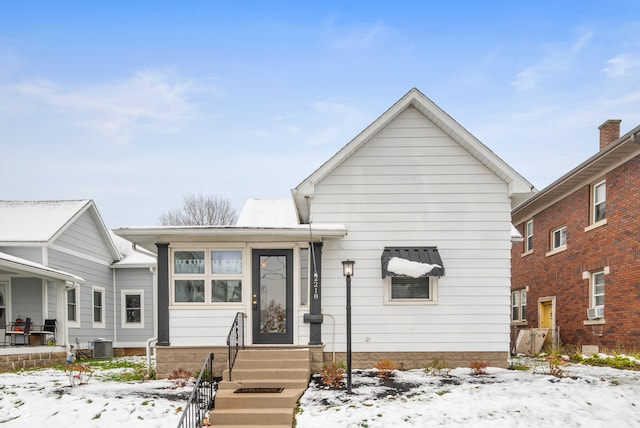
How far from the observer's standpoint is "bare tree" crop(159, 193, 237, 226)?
4047 cm

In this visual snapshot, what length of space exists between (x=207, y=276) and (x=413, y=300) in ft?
14.5

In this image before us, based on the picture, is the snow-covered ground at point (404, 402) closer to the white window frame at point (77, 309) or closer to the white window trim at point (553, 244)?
the white window trim at point (553, 244)

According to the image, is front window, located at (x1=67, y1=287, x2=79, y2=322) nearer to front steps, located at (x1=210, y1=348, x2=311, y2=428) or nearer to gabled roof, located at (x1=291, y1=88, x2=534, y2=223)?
front steps, located at (x1=210, y1=348, x2=311, y2=428)

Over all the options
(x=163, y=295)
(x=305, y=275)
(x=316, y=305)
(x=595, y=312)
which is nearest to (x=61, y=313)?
(x=163, y=295)

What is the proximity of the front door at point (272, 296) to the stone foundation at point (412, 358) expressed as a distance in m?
1.11

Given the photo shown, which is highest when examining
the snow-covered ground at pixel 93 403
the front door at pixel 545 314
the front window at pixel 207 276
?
the front window at pixel 207 276

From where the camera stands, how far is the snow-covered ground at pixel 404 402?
24.8 feet

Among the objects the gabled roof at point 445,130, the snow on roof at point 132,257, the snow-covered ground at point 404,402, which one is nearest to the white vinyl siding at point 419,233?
the gabled roof at point 445,130

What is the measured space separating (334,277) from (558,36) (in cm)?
1069

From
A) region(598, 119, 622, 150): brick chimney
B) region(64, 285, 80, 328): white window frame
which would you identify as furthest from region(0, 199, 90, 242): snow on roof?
region(598, 119, 622, 150): brick chimney

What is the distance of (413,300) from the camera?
11172 mm

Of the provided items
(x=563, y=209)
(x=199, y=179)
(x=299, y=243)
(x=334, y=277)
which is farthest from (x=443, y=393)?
(x=199, y=179)

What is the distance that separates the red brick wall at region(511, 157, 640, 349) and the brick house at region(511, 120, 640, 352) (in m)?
0.02

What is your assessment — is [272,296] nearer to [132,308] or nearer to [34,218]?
[34,218]
